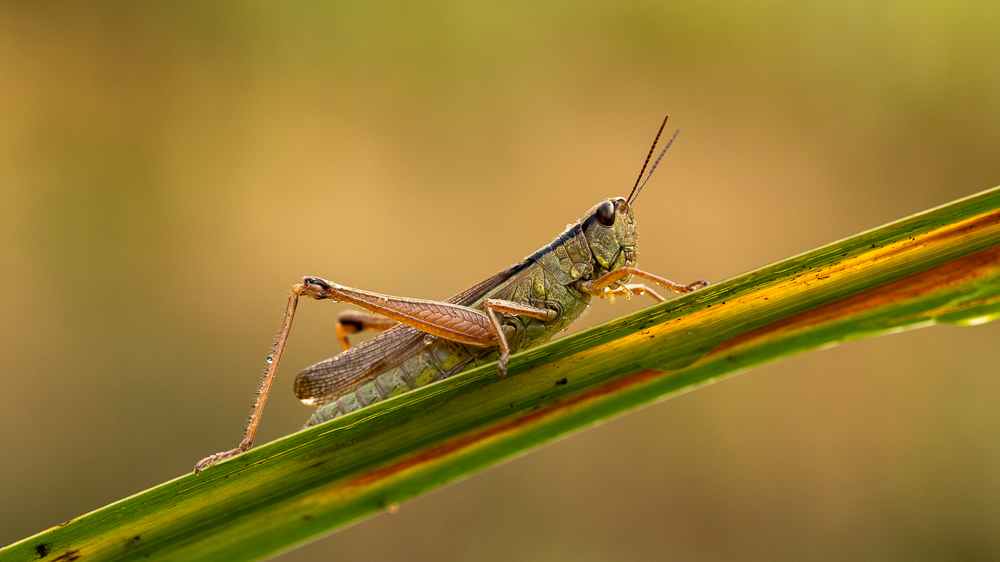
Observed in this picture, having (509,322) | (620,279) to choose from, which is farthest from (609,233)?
(509,322)

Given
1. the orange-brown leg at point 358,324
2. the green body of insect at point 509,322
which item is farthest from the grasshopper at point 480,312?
the orange-brown leg at point 358,324

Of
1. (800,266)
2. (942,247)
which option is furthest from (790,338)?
(942,247)

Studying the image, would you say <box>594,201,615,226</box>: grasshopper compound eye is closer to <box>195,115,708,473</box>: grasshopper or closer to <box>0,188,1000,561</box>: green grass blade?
<box>195,115,708,473</box>: grasshopper

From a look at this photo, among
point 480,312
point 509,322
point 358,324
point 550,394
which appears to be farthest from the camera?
point 358,324

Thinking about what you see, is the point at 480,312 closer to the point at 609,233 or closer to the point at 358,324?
the point at 609,233

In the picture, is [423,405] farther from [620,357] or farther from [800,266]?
[800,266]

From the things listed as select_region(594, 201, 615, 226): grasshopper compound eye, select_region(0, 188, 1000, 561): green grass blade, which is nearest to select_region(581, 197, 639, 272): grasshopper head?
select_region(594, 201, 615, 226): grasshopper compound eye
